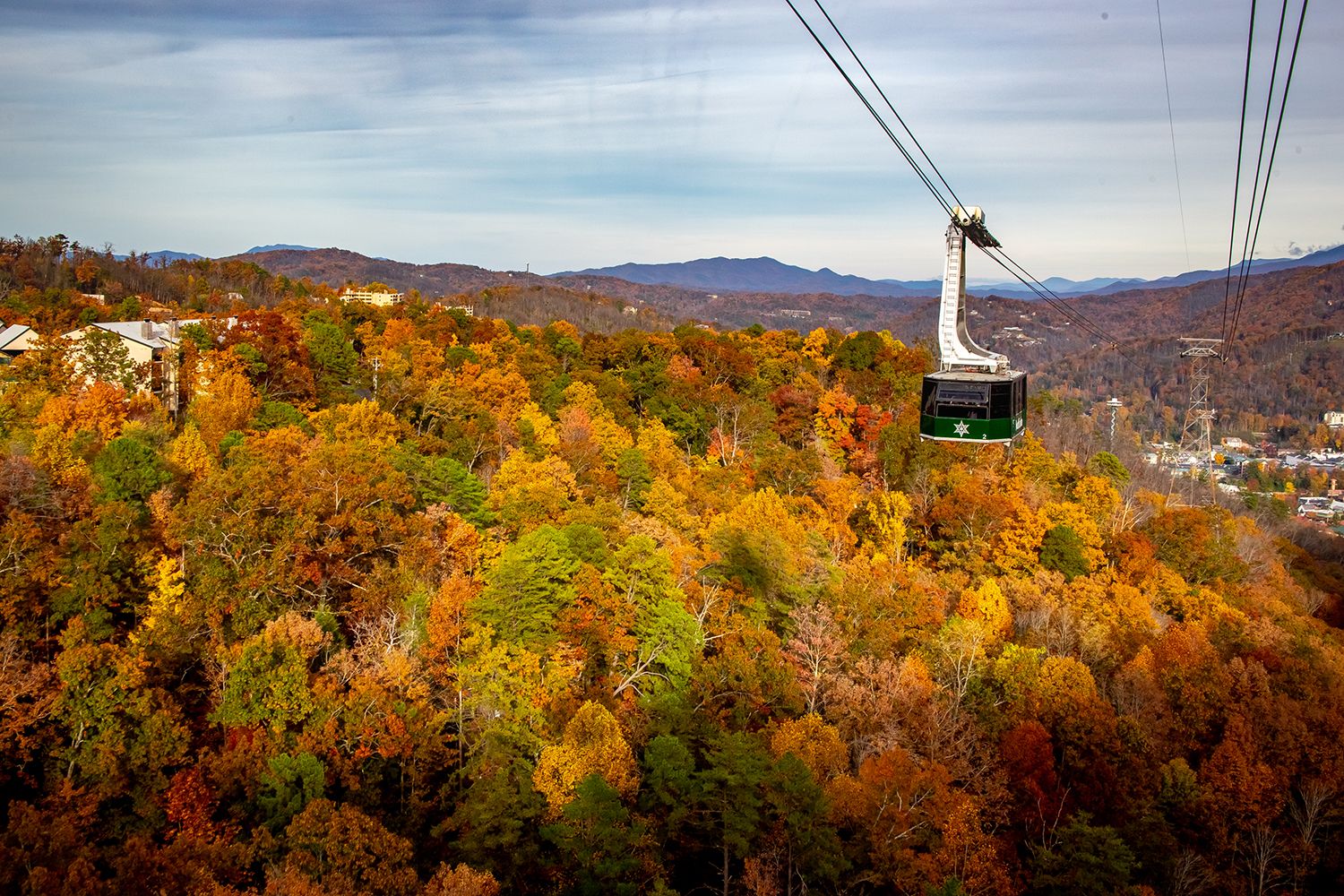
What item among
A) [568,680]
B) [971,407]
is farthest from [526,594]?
[971,407]

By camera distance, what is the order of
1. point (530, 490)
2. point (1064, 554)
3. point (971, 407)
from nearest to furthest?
point (971, 407) < point (530, 490) < point (1064, 554)

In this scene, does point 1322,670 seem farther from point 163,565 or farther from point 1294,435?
point 1294,435

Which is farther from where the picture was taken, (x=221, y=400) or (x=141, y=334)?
(x=141, y=334)

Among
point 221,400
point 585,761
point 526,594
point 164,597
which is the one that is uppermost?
point 221,400

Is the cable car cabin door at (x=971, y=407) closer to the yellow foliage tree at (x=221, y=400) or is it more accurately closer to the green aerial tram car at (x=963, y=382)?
the green aerial tram car at (x=963, y=382)

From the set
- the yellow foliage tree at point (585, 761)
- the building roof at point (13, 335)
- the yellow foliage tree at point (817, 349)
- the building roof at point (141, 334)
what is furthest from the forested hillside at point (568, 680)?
the yellow foliage tree at point (817, 349)

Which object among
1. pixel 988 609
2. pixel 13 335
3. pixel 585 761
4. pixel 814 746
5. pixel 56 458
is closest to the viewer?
pixel 585 761

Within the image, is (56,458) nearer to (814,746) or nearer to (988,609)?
(814,746)
